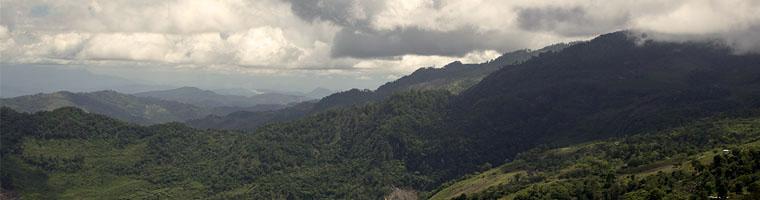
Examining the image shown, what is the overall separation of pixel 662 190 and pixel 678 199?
1834 cm

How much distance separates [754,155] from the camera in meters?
197

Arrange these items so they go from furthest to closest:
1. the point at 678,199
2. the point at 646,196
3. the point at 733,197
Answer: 1. the point at 646,196
2. the point at 678,199
3. the point at 733,197

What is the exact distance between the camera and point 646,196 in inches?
7707

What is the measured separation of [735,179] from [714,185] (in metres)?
5.91

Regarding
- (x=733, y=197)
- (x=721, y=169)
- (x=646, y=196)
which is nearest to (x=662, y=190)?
(x=646, y=196)

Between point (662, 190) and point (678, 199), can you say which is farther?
point (662, 190)

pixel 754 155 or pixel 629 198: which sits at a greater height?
pixel 754 155

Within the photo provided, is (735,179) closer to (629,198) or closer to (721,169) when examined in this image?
(721,169)

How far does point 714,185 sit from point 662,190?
698 inches

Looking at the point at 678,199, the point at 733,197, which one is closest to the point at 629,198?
the point at 678,199

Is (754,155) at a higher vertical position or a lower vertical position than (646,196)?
higher

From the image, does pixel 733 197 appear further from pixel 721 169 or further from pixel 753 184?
pixel 721 169

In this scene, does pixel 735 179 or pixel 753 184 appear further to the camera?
pixel 735 179

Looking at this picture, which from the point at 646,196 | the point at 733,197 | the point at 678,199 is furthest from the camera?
the point at 646,196
